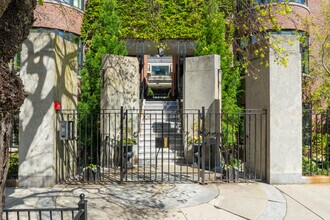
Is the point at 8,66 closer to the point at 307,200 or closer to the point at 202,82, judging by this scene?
the point at 307,200

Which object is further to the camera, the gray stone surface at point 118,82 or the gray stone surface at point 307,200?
the gray stone surface at point 118,82

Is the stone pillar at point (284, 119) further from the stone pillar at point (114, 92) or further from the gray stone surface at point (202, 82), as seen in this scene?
the stone pillar at point (114, 92)

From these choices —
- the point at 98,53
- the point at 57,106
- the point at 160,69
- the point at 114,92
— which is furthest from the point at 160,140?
the point at 160,69

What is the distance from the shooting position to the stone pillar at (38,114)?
277 inches

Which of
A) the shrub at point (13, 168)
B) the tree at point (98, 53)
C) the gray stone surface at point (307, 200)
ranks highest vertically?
the tree at point (98, 53)

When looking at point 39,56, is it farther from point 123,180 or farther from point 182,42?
point 182,42

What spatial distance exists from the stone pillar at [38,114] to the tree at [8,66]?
14.7ft

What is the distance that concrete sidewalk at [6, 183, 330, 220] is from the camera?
5.41m

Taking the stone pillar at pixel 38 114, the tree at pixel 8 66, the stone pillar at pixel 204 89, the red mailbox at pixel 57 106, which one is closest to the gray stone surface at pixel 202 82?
the stone pillar at pixel 204 89

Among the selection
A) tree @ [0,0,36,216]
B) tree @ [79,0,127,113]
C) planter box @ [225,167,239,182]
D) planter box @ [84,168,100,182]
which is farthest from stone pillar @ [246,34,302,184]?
tree @ [79,0,127,113]

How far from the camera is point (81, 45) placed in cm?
1597

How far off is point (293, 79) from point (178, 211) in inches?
179

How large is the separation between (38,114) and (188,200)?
13.5 feet

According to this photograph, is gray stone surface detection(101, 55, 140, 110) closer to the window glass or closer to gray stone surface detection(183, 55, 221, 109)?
gray stone surface detection(183, 55, 221, 109)
